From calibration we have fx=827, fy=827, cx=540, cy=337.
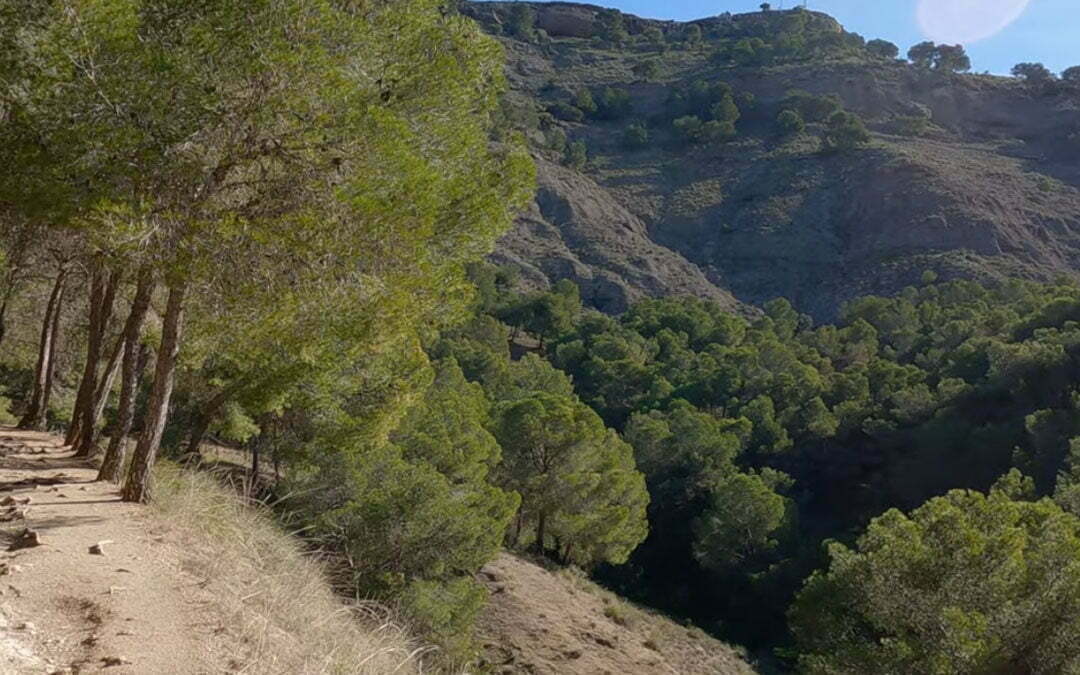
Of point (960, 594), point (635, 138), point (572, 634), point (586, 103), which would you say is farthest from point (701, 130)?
point (960, 594)

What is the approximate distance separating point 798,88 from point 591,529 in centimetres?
7818

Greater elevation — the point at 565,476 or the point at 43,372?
the point at 43,372

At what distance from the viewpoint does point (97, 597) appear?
13.6 feet

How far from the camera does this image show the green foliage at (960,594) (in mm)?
11789

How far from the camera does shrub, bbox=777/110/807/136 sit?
267 ft

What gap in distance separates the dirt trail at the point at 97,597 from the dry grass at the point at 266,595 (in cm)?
14

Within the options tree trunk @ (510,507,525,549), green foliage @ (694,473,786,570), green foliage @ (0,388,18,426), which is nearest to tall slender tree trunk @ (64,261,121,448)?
green foliage @ (0,388,18,426)

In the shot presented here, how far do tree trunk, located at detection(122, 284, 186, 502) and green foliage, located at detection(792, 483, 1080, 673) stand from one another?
1054 centimetres

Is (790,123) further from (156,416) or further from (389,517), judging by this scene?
(156,416)

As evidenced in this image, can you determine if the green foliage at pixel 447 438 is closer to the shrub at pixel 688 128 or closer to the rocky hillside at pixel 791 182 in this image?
the rocky hillside at pixel 791 182

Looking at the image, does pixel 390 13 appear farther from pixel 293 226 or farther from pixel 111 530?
pixel 111 530

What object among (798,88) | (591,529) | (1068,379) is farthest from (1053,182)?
(591,529)

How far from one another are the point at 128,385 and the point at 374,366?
266cm

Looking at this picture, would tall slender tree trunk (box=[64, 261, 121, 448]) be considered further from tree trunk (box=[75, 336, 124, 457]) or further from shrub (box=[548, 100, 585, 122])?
shrub (box=[548, 100, 585, 122])
